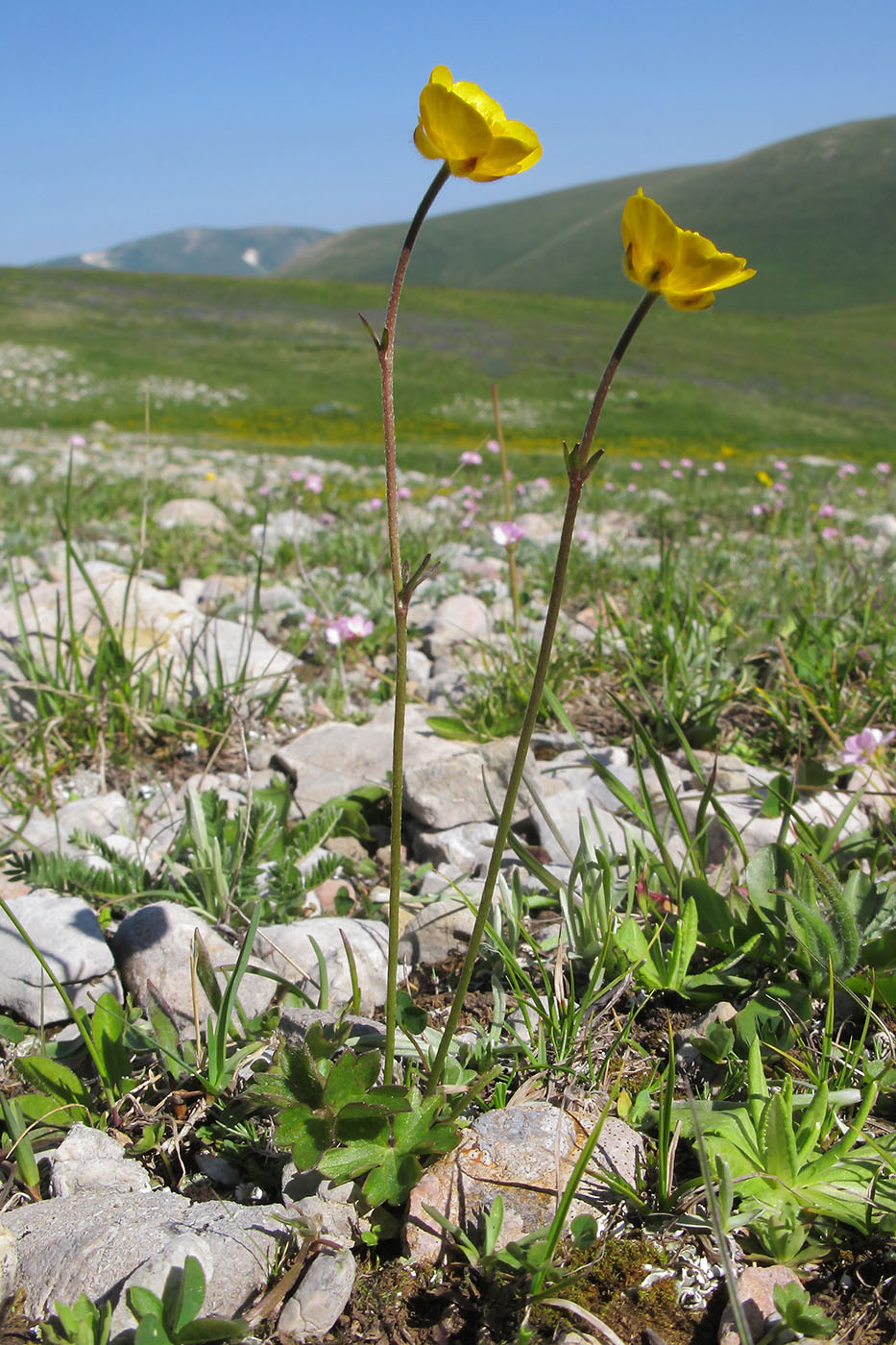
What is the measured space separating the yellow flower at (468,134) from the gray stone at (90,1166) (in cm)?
156

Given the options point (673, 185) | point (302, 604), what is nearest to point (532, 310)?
point (302, 604)

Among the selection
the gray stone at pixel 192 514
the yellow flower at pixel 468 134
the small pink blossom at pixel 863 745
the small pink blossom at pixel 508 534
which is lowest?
the small pink blossom at pixel 863 745

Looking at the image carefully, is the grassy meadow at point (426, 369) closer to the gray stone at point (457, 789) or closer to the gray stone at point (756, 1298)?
the gray stone at point (457, 789)

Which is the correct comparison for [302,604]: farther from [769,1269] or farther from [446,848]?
[769,1269]

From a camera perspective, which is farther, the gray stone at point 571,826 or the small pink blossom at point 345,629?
the small pink blossom at point 345,629

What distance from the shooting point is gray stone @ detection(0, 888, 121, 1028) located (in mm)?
1790

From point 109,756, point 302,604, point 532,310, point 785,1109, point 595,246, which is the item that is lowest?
point 785,1109

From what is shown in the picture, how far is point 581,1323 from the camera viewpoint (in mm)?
1194

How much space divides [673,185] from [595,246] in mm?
13568

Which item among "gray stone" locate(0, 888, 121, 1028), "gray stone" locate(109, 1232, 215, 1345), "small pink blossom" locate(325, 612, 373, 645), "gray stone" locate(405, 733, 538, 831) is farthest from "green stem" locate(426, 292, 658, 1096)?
"small pink blossom" locate(325, 612, 373, 645)

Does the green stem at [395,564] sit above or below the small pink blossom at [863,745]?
above

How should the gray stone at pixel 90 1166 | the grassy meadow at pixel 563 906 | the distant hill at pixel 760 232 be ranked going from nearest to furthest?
1. the grassy meadow at pixel 563 906
2. the gray stone at pixel 90 1166
3. the distant hill at pixel 760 232

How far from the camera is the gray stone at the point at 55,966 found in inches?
70.5

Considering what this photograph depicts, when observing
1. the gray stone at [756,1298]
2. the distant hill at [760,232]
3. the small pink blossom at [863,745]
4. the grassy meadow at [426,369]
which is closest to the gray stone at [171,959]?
the gray stone at [756,1298]
